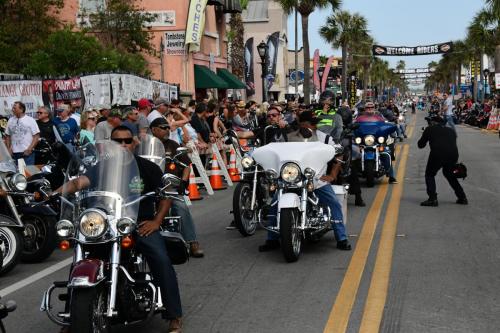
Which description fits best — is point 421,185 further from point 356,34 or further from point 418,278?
point 356,34

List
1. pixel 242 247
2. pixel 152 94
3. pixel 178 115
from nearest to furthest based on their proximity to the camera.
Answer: pixel 242 247 → pixel 178 115 → pixel 152 94

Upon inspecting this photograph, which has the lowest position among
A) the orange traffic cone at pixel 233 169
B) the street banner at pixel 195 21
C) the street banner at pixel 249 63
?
the orange traffic cone at pixel 233 169

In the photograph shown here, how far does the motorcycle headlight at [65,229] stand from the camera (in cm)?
540

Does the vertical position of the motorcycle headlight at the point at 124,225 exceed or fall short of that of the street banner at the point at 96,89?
it falls short

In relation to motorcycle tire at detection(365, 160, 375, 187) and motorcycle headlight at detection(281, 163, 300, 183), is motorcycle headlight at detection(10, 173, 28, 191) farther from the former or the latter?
motorcycle tire at detection(365, 160, 375, 187)

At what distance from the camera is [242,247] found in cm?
991

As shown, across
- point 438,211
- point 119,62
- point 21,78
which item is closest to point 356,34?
point 119,62

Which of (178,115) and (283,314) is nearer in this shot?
(283,314)

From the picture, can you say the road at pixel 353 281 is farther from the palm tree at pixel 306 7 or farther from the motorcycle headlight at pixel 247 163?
the palm tree at pixel 306 7

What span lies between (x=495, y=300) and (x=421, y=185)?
979cm

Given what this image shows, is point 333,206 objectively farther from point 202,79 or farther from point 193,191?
point 202,79

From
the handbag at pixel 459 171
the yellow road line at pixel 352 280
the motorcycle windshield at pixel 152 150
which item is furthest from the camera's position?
the handbag at pixel 459 171

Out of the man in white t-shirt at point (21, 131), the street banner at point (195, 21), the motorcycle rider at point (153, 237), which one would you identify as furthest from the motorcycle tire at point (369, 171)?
the street banner at point (195, 21)

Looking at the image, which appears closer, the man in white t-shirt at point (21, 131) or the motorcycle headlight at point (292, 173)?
the motorcycle headlight at point (292, 173)
